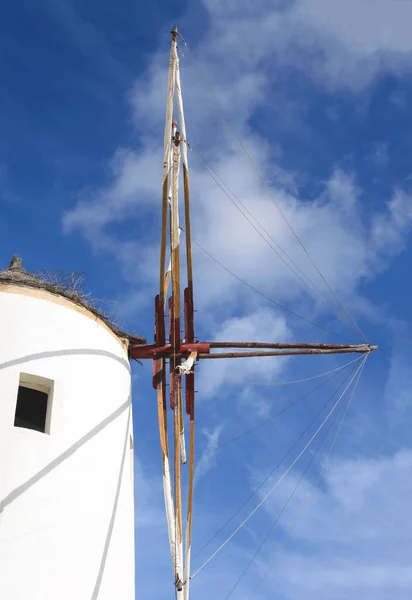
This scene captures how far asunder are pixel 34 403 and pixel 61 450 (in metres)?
0.88

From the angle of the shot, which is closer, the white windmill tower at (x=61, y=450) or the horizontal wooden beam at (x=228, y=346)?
the white windmill tower at (x=61, y=450)

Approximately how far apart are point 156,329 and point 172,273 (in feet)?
4.40

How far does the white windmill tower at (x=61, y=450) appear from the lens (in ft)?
34.1

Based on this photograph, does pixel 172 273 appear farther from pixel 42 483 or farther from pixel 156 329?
pixel 42 483

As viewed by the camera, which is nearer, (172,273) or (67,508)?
(67,508)

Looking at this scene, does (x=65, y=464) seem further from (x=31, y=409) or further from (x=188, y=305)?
(x=188, y=305)

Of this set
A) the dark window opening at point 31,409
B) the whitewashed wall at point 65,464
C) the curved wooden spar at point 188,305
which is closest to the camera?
the whitewashed wall at point 65,464

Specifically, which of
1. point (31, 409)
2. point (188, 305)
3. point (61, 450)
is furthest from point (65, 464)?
point (188, 305)

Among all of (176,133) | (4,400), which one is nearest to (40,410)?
(4,400)

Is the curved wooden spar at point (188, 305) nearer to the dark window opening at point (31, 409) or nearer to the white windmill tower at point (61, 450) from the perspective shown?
the white windmill tower at point (61, 450)

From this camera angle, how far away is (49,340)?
476 inches

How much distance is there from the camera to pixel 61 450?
1131 centimetres

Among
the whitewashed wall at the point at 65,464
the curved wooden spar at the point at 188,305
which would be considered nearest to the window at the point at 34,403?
the whitewashed wall at the point at 65,464

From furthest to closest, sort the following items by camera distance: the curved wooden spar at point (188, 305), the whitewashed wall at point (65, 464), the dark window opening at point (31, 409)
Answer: the curved wooden spar at point (188, 305), the dark window opening at point (31, 409), the whitewashed wall at point (65, 464)
